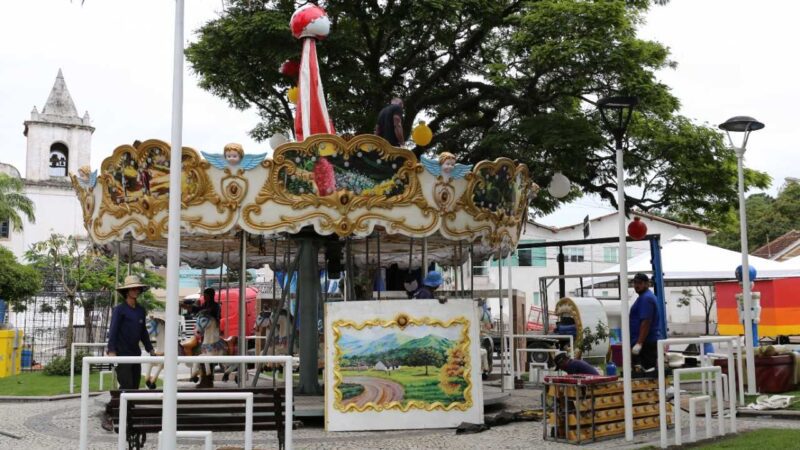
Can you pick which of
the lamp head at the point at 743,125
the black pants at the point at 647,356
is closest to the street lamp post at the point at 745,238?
the lamp head at the point at 743,125

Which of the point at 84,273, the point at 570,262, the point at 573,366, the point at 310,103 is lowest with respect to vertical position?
the point at 573,366

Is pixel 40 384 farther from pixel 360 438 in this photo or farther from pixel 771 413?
pixel 771 413

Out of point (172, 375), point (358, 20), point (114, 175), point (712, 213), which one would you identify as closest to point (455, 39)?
point (358, 20)

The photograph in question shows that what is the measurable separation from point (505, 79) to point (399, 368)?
958cm

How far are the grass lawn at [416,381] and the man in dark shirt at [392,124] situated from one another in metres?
3.83

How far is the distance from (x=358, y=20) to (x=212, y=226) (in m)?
8.61

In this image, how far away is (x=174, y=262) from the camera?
21.5ft

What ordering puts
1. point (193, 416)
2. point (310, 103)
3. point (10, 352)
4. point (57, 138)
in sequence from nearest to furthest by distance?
point (193, 416) → point (310, 103) → point (10, 352) → point (57, 138)

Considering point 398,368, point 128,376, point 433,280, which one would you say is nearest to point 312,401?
point 398,368

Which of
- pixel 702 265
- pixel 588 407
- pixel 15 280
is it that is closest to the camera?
pixel 588 407

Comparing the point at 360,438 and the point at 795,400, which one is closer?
the point at 360,438

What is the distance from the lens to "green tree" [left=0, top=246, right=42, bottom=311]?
2769cm

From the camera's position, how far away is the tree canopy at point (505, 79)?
1773cm

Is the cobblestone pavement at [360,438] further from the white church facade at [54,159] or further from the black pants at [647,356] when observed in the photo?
the white church facade at [54,159]
